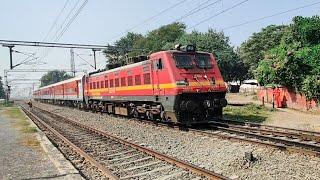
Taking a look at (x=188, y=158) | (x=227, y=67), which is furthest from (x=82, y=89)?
(x=227, y=67)

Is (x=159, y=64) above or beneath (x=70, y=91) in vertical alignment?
above

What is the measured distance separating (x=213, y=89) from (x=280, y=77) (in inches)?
439

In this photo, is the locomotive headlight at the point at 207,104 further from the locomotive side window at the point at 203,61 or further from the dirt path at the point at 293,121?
the dirt path at the point at 293,121

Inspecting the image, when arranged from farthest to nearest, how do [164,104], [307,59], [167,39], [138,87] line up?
[167,39], [307,59], [138,87], [164,104]

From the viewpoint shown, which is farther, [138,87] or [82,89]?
[82,89]

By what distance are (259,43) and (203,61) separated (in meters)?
52.5

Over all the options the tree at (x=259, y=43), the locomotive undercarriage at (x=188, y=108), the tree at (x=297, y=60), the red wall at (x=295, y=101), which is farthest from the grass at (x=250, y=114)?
the tree at (x=259, y=43)

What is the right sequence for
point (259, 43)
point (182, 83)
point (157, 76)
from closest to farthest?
point (182, 83)
point (157, 76)
point (259, 43)

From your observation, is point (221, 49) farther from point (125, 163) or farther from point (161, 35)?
point (125, 163)

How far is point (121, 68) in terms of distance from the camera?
22.6 m

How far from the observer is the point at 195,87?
1662 cm

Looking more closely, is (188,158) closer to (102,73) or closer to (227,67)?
(102,73)

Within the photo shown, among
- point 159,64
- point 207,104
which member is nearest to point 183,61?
point 159,64

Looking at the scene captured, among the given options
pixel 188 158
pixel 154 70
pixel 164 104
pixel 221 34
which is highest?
pixel 221 34
